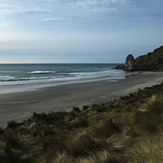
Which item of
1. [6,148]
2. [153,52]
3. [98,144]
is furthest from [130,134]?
[153,52]

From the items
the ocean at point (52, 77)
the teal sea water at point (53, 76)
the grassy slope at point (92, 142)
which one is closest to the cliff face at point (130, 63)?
the teal sea water at point (53, 76)

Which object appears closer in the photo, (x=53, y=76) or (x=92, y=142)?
(x=92, y=142)

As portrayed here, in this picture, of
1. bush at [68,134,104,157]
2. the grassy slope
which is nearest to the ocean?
the grassy slope

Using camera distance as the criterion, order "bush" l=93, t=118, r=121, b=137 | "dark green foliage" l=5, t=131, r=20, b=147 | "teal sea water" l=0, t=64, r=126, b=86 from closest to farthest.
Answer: "bush" l=93, t=118, r=121, b=137
"dark green foliage" l=5, t=131, r=20, b=147
"teal sea water" l=0, t=64, r=126, b=86

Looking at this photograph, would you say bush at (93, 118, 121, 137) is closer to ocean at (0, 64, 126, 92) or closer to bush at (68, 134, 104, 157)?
bush at (68, 134, 104, 157)

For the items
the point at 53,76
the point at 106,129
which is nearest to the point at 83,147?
the point at 106,129

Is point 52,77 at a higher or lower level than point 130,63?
lower

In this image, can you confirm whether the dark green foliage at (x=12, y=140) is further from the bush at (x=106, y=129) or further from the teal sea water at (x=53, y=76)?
the teal sea water at (x=53, y=76)

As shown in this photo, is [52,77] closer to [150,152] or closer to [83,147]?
[83,147]

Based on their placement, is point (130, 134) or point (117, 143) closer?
point (117, 143)

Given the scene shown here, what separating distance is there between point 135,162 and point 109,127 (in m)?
4.11

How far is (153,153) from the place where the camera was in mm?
5582

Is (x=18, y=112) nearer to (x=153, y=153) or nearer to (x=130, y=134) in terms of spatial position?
(x=130, y=134)

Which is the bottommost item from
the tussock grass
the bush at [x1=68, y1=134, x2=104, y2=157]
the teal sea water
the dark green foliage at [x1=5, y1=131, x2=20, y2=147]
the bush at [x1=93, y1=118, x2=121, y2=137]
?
the teal sea water
